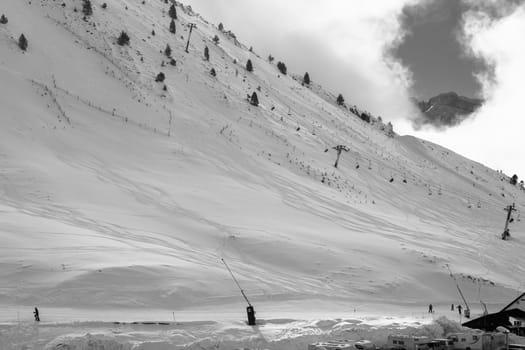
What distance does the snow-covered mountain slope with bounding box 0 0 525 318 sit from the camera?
23.6m

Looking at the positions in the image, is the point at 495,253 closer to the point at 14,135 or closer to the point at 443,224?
the point at 443,224

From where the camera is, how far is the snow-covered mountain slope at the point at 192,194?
23.6 meters

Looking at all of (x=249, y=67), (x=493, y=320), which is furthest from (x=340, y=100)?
(x=493, y=320)

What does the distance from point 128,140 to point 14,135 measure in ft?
26.5

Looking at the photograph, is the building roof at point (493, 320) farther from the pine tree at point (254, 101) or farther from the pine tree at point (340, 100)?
the pine tree at point (340, 100)

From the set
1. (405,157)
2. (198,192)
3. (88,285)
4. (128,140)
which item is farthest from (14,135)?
(405,157)

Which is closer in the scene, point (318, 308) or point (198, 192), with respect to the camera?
point (318, 308)

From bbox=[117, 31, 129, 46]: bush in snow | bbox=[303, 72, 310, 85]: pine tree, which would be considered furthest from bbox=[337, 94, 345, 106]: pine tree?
bbox=[117, 31, 129, 46]: bush in snow

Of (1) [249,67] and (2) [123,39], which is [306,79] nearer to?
(1) [249,67]

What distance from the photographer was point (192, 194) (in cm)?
3434

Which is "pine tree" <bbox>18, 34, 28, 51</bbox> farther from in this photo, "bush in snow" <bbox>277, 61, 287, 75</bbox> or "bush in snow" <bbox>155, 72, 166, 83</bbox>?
"bush in snow" <bbox>277, 61, 287, 75</bbox>

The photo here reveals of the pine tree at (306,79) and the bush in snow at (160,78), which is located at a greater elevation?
the pine tree at (306,79)

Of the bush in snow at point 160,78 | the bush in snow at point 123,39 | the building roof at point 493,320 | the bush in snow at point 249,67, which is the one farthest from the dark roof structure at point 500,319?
the bush in snow at point 249,67

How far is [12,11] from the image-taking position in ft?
170
